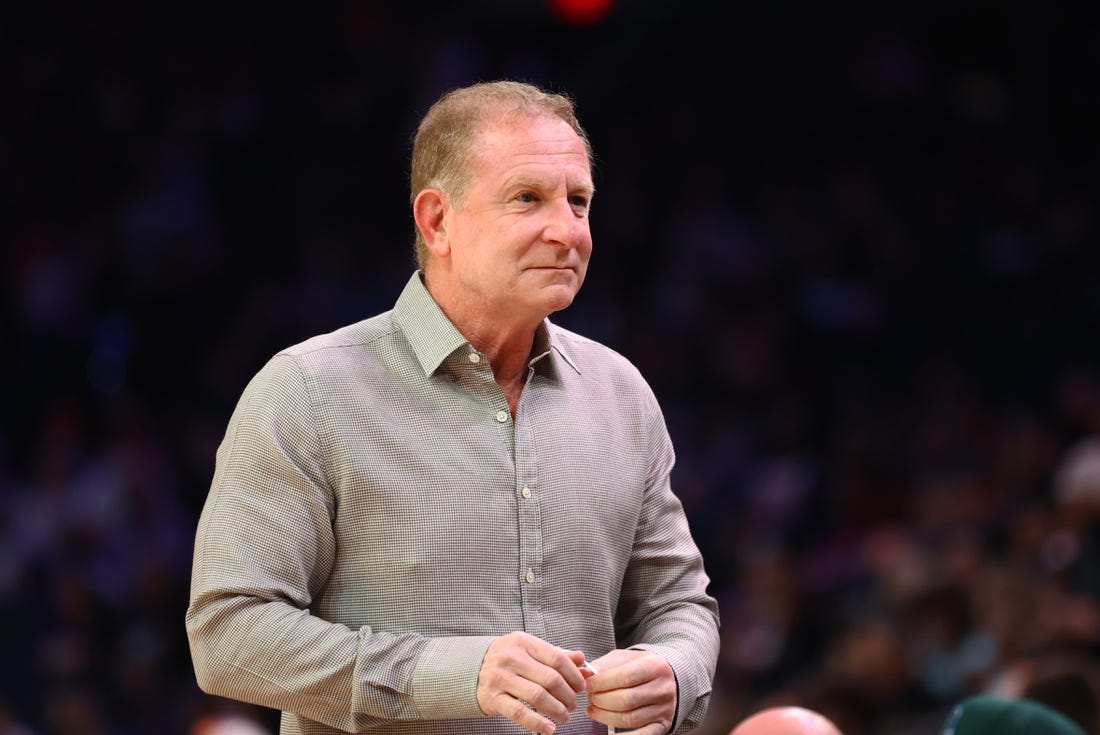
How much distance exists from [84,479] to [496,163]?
5.33m

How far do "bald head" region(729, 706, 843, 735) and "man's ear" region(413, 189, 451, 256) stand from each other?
0.88 metres

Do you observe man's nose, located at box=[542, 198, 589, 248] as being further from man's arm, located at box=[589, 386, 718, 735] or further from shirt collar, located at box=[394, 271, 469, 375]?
man's arm, located at box=[589, 386, 718, 735]

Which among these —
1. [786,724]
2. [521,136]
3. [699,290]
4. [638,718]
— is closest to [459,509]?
[638,718]

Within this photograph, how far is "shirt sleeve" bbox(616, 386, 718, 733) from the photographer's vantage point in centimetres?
219

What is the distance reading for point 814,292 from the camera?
7703 mm

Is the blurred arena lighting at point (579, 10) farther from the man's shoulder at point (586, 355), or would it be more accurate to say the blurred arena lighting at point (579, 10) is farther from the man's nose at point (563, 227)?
the man's nose at point (563, 227)

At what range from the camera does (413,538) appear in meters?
2.02

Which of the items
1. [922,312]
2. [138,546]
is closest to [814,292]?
[922,312]

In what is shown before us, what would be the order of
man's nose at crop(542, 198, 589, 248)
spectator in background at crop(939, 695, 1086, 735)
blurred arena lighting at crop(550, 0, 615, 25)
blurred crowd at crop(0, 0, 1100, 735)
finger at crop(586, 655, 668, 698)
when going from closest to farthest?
finger at crop(586, 655, 668, 698)
man's nose at crop(542, 198, 589, 248)
spectator in background at crop(939, 695, 1086, 735)
blurred crowd at crop(0, 0, 1100, 735)
blurred arena lighting at crop(550, 0, 615, 25)

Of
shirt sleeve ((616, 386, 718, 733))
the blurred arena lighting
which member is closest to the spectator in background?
shirt sleeve ((616, 386, 718, 733))

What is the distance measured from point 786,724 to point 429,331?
827mm

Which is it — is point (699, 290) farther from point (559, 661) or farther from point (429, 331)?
point (559, 661)

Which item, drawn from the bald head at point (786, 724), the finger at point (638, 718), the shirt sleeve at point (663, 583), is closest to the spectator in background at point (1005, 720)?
the bald head at point (786, 724)

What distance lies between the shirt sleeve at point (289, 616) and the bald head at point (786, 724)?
2.01 feet
